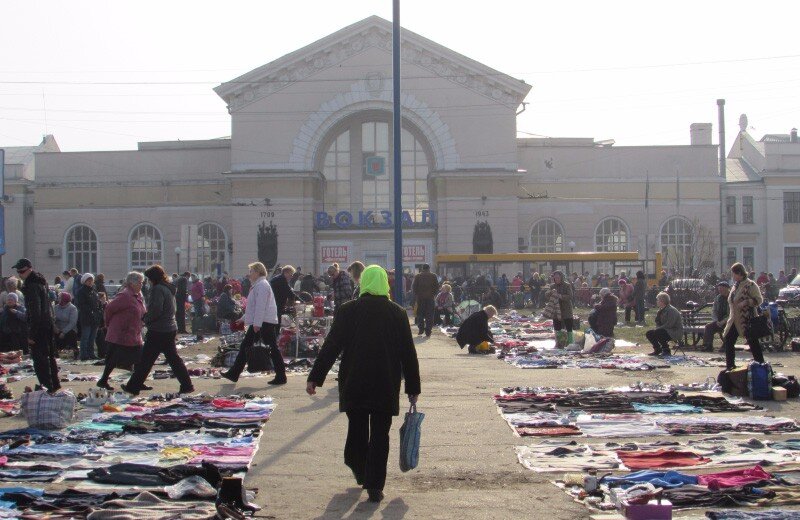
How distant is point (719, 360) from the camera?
1956 centimetres

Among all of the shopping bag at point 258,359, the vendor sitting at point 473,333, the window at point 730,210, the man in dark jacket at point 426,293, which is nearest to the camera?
the shopping bag at point 258,359

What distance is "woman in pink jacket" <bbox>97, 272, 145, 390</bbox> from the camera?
49.3 feet

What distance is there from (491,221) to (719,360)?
3356 centimetres

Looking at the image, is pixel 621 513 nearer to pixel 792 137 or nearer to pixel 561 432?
pixel 561 432

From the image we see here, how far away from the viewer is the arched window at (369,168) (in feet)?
178

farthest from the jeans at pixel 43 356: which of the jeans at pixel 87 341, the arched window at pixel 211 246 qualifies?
the arched window at pixel 211 246

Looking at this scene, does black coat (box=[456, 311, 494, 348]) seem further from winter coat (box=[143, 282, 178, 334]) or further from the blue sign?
the blue sign

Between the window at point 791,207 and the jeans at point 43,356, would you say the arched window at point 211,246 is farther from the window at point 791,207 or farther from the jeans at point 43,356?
the jeans at point 43,356

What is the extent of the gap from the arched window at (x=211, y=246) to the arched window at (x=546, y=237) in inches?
607

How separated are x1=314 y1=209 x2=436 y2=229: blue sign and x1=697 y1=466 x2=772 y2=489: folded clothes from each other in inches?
1757

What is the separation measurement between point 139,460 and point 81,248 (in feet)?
156

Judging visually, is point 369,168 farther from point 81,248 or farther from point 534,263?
point 81,248

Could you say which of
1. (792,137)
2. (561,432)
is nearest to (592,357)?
(561,432)

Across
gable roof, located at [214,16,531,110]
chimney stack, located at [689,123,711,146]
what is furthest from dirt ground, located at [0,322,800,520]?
chimney stack, located at [689,123,711,146]
